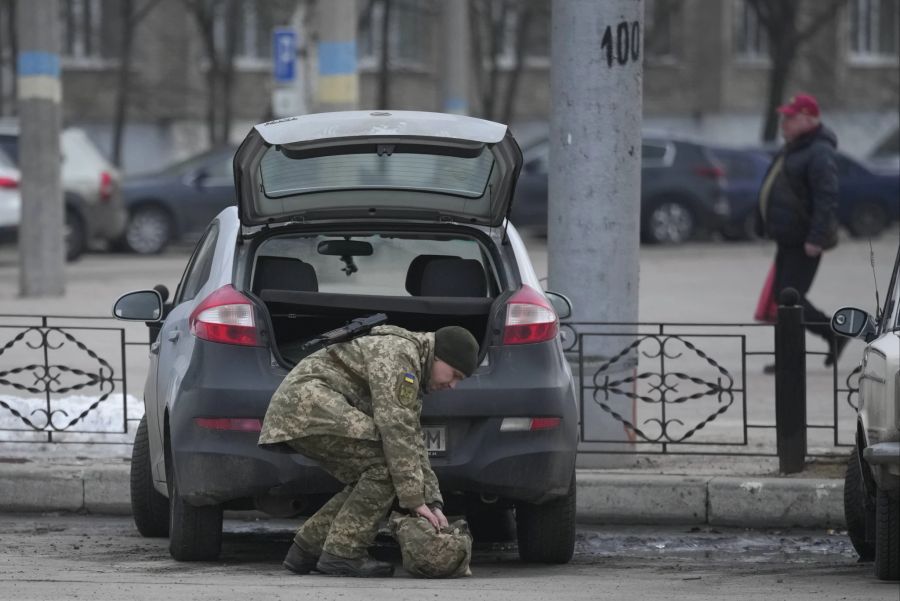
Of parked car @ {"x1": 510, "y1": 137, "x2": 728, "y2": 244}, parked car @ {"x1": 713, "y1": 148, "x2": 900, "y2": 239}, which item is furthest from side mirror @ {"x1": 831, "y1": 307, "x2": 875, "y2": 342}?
parked car @ {"x1": 713, "y1": 148, "x2": 900, "y2": 239}

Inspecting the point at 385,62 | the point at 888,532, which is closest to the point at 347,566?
the point at 888,532

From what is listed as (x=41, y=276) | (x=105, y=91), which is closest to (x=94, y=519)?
(x=41, y=276)

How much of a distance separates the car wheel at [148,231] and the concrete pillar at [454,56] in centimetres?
441

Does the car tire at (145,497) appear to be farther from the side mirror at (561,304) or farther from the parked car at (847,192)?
the parked car at (847,192)

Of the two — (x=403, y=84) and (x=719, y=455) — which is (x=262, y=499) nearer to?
(x=719, y=455)

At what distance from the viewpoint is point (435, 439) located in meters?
6.51

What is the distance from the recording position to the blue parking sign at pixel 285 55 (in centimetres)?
2077

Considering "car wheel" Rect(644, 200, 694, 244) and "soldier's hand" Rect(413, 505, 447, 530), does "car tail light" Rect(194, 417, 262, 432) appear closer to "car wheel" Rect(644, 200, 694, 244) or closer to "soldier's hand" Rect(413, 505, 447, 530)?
"soldier's hand" Rect(413, 505, 447, 530)

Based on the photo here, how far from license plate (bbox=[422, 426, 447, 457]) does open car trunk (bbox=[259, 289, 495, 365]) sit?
357mm

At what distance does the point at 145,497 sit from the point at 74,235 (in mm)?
15279

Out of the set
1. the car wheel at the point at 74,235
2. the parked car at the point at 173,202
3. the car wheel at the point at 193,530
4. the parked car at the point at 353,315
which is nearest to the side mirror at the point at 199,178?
the parked car at the point at 173,202

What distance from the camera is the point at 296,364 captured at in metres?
6.67

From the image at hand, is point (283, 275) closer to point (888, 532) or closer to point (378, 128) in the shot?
point (378, 128)

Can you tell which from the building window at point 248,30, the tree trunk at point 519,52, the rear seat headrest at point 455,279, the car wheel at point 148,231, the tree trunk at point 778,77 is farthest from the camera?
the tree trunk at point 519,52
